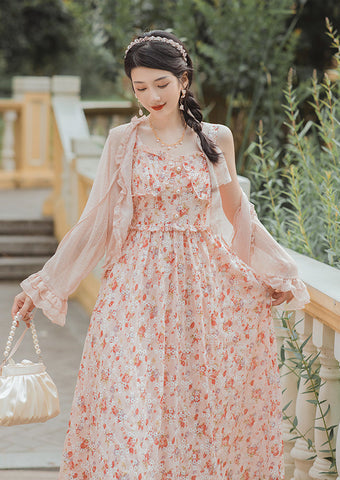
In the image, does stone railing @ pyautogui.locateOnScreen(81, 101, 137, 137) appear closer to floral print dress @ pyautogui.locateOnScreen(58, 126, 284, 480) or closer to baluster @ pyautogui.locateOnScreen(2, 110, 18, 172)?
baluster @ pyautogui.locateOnScreen(2, 110, 18, 172)

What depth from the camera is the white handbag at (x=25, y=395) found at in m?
2.93

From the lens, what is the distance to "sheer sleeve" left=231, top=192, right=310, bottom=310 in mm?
3115

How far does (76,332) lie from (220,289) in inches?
141

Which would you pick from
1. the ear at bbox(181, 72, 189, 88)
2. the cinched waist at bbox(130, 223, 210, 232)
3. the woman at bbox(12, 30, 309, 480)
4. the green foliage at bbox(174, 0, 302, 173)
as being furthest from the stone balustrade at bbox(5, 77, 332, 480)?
the green foliage at bbox(174, 0, 302, 173)

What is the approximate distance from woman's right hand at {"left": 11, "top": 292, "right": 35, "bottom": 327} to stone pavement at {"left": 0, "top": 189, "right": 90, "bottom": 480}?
1.13 meters

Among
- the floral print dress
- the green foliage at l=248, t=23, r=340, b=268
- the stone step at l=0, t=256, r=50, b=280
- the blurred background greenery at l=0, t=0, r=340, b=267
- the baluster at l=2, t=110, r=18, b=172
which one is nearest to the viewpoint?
the floral print dress

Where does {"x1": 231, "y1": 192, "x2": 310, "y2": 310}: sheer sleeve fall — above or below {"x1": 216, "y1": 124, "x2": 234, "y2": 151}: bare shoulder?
below

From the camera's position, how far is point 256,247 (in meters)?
3.25

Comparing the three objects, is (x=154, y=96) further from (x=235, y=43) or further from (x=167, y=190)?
(x=235, y=43)

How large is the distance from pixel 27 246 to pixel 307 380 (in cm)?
575

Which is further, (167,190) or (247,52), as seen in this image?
(247,52)

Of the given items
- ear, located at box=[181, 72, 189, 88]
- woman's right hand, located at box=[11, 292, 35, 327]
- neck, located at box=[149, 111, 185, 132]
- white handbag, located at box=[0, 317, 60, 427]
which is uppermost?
ear, located at box=[181, 72, 189, 88]

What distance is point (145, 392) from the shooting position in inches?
112

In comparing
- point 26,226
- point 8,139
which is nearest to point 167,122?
point 26,226
